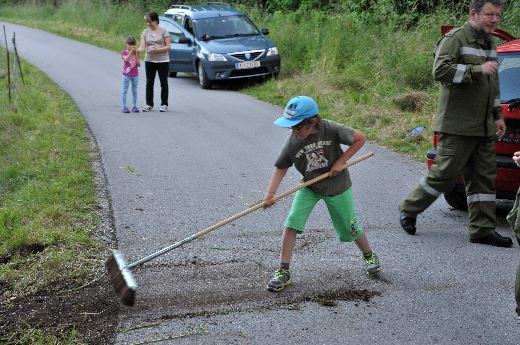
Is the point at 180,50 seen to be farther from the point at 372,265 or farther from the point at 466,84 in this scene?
the point at 372,265

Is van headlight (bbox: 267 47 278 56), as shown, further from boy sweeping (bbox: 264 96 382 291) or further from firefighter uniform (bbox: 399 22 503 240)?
boy sweeping (bbox: 264 96 382 291)

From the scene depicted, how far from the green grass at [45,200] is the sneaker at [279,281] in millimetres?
1370

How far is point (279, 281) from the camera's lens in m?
4.93

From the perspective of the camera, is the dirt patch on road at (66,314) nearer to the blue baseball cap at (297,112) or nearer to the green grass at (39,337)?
the green grass at (39,337)

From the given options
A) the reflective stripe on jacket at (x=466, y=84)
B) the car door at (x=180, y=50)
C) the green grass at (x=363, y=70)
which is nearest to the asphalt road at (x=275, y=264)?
the reflective stripe on jacket at (x=466, y=84)

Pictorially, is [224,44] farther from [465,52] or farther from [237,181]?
[465,52]

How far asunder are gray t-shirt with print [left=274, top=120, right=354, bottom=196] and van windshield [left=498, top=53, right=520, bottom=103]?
199 cm

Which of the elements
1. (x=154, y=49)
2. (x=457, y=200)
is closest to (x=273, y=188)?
(x=457, y=200)

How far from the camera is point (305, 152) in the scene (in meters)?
4.86

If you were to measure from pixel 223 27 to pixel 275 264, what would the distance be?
1159 centimetres

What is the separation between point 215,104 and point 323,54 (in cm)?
294

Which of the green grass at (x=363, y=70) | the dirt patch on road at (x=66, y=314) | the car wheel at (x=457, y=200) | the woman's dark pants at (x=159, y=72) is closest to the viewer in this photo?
the dirt patch on road at (x=66, y=314)

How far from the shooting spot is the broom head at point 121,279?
4.45 meters

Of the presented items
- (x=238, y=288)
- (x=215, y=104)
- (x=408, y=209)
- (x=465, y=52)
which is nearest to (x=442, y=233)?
(x=408, y=209)
